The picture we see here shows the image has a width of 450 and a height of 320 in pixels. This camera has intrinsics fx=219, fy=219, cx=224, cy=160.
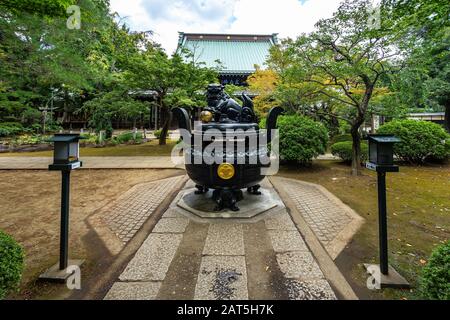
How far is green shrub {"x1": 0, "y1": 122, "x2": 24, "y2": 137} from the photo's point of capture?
47.1 ft

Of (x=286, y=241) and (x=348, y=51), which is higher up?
(x=348, y=51)

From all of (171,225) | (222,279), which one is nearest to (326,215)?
(222,279)

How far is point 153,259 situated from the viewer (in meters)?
2.77

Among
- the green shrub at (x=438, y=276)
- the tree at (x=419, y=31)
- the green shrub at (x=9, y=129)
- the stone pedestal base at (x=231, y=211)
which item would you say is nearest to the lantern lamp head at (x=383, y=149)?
the green shrub at (x=438, y=276)

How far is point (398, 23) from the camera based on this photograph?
457cm

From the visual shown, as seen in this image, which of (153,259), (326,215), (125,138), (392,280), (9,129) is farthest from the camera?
(125,138)

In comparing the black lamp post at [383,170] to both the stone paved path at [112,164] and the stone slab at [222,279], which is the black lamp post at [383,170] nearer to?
the stone slab at [222,279]

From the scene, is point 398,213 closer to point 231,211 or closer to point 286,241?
point 286,241

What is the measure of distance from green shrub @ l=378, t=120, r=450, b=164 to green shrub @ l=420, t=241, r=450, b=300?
24.7ft

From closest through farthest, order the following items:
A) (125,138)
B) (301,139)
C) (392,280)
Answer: (392,280), (301,139), (125,138)

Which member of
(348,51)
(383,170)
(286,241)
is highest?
(348,51)

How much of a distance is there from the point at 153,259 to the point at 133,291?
0.55 meters
